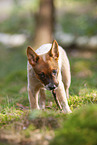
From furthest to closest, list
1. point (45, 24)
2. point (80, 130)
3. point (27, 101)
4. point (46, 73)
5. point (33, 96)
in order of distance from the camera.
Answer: point (45, 24) < point (27, 101) < point (33, 96) < point (46, 73) < point (80, 130)

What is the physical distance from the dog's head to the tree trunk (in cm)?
904

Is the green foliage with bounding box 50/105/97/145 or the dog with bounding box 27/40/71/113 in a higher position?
the dog with bounding box 27/40/71/113

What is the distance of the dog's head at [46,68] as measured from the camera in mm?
4137

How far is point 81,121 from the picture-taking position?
2791 millimetres

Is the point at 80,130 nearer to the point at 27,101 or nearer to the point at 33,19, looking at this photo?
the point at 27,101

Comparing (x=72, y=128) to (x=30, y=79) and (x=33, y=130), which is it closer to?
(x=33, y=130)

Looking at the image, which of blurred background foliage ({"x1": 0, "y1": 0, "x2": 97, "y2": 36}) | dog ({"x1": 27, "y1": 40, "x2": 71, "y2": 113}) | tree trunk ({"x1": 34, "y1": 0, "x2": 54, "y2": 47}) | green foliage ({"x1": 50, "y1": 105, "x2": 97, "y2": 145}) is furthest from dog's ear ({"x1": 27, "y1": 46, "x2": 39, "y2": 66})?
blurred background foliage ({"x1": 0, "y1": 0, "x2": 97, "y2": 36})

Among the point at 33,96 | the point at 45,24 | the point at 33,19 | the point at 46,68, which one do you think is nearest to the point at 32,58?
the point at 46,68

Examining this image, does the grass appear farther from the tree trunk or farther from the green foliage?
the tree trunk

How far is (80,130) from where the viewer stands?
9.01 feet

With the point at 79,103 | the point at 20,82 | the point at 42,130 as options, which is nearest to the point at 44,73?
the point at 79,103

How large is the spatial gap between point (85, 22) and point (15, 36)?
252 inches

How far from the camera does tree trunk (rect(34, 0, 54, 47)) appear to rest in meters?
13.2

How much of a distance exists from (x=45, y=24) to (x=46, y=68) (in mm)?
9591
